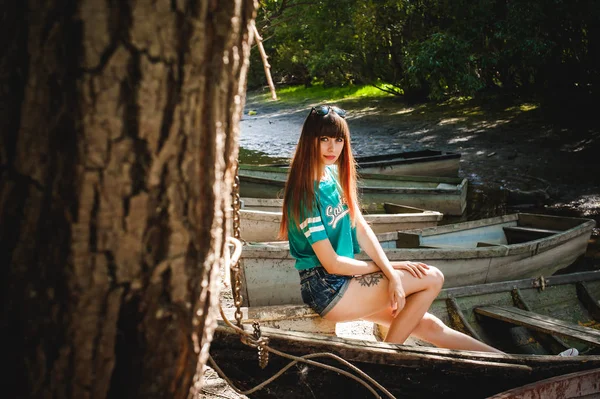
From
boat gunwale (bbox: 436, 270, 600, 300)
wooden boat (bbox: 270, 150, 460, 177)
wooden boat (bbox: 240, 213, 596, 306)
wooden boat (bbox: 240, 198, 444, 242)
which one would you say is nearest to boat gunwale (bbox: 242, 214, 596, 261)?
wooden boat (bbox: 240, 213, 596, 306)

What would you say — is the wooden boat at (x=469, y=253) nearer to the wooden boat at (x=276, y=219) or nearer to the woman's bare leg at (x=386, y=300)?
the wooden boat at (x=276, y=219)

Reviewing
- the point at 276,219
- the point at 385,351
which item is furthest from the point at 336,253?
the point at 276,219

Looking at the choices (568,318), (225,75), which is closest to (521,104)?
(568,318)

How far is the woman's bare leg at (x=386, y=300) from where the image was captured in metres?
3.06

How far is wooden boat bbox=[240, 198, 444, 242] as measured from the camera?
655 cm

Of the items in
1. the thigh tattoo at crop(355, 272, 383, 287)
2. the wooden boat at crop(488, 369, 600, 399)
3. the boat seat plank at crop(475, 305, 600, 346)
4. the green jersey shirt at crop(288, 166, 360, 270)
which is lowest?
the boat seat plank at crop(475, 305, 600, 346)

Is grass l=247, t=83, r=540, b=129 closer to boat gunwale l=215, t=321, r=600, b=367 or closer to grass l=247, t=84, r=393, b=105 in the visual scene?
grass l=247, t=84, r=393, b=105

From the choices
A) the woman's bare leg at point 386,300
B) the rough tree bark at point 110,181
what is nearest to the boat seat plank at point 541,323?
the woman's bare leg at point 386,300

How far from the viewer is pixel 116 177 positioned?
44.7 inches

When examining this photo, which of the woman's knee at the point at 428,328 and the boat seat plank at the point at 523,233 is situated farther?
the boat seat plank at the point at 523,233

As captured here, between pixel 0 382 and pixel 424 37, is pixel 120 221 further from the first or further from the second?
pixel 424 37

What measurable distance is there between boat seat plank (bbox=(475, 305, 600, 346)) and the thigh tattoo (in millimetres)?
1372

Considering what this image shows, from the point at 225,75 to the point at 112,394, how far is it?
70 centimetres

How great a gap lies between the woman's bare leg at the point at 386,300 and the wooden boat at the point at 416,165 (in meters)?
6.88
